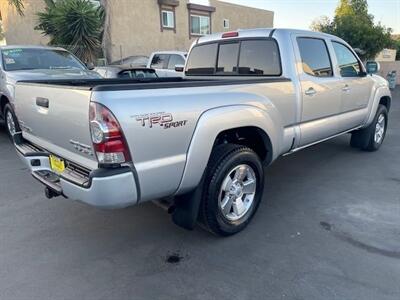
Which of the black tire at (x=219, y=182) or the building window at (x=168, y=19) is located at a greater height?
the building window at (x=168, y=19)

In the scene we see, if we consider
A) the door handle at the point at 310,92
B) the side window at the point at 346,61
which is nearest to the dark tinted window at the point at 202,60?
the door handle at the point at 310,92

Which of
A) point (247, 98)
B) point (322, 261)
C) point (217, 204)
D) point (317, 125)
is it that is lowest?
point (322, 261)

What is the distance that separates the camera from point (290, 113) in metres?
3.88

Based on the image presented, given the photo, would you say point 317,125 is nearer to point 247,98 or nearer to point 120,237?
point 247,98

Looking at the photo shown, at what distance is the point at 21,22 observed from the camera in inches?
626

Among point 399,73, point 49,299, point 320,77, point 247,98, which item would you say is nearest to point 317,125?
point 320,77

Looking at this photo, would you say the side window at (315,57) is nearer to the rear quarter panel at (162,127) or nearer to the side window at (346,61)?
the side window at (346,61)

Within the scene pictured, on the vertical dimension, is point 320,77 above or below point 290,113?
above

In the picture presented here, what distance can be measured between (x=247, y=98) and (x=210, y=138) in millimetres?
646

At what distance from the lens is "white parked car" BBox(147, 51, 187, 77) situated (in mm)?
10953

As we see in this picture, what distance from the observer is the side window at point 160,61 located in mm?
11502

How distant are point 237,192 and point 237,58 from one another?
1.90 metres

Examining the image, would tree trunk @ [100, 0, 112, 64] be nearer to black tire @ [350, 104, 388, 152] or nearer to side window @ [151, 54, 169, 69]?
side window @ [151, 54, 169, 69]

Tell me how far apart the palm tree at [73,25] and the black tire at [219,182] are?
1345cm
